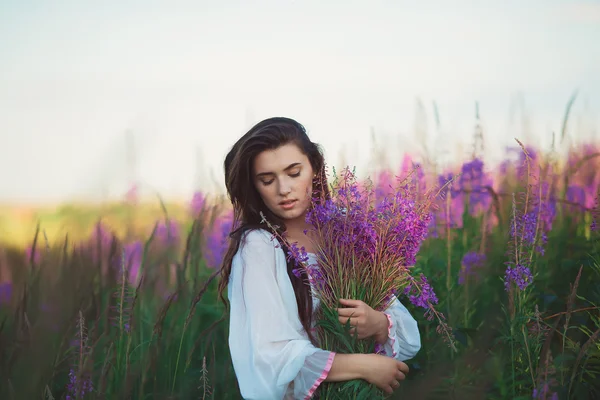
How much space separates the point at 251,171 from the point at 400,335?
33.1 inches

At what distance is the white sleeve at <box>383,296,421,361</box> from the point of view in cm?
259

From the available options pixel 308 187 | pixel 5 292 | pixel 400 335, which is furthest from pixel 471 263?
pixel 5 292

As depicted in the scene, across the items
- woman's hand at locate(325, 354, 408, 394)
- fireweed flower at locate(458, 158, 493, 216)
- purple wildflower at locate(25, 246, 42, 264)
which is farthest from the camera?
fireweed flower at locate(458, 158, 493, 216)

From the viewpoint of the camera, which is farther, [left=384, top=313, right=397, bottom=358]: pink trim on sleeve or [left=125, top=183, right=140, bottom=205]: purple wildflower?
[left=125, top=183, right=140, bottom=205]: purple wildflower

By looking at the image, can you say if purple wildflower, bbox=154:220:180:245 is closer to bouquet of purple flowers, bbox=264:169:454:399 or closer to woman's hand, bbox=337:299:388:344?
bouquet of purple flowers, bbox=264:169:454:399

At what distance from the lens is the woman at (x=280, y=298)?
2338 millimetres

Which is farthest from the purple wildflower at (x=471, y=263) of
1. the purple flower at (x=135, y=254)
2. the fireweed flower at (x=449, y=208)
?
the purple flower at (x=135, y=254)

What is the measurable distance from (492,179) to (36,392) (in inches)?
134

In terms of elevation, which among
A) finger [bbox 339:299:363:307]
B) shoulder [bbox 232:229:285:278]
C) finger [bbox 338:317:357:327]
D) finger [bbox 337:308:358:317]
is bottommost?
finger [bbox 338:317:357:327]

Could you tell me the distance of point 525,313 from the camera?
3.00m

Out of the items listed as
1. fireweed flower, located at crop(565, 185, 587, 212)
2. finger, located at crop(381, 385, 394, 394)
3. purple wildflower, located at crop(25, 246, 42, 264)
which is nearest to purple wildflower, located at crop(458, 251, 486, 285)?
fireweed flower, located at crop(565, 185, 587, 212)

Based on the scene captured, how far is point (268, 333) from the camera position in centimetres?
238

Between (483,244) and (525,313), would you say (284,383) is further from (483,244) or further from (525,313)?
(483,244)

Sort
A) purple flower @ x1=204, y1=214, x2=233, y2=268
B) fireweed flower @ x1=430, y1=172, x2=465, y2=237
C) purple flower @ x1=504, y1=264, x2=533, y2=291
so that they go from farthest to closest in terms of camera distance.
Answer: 1. purple flower @ x1=204, y1=214, x2=233, y2=268
2. fireweed flower @ x1=430, y1=172, x2=465, y2=237
3. purple flower @ x1=504, y1=264, x2=533, y2=291
